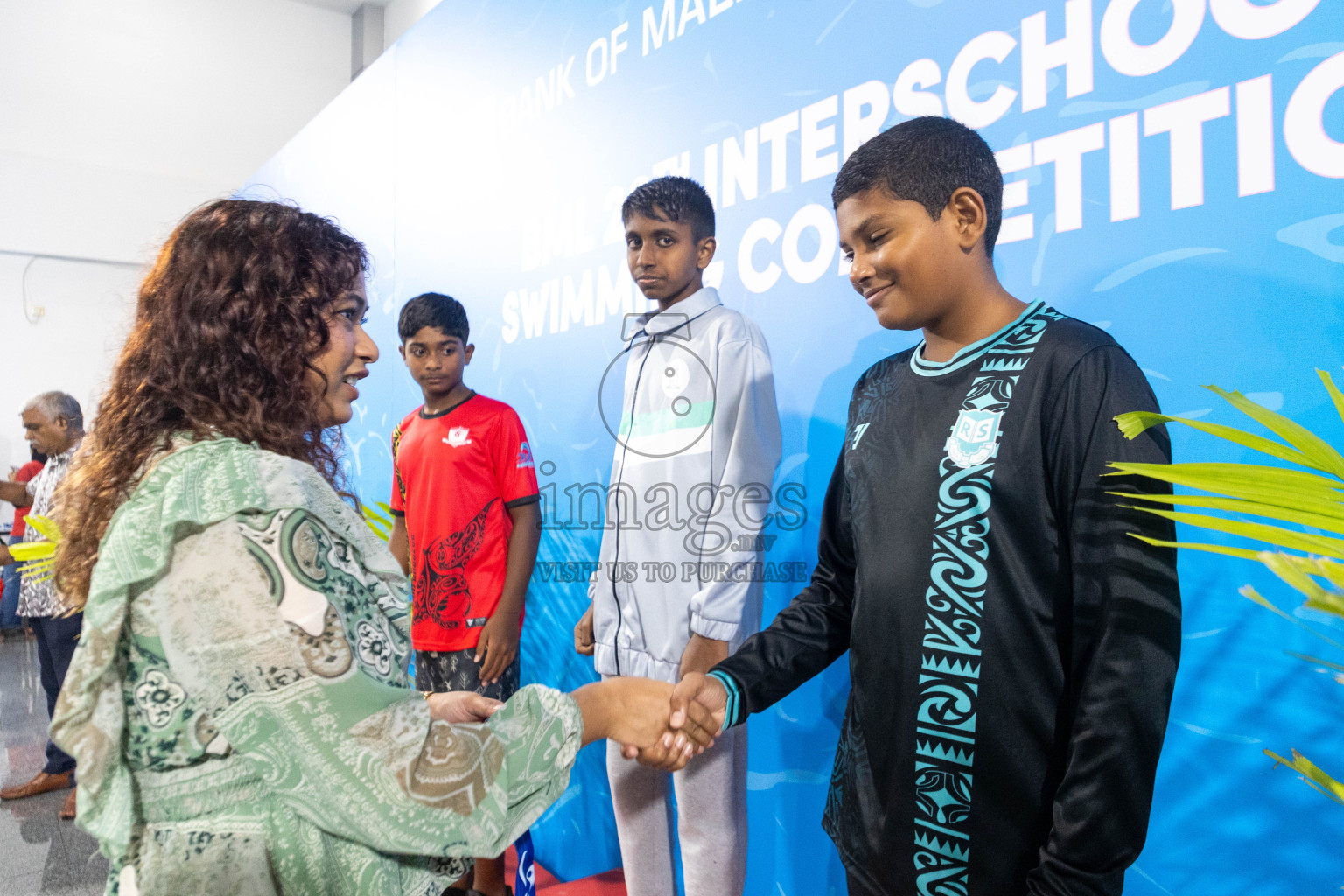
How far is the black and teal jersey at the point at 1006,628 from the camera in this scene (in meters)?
0.87

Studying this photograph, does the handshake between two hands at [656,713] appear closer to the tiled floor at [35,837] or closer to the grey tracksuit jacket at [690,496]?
the grey tracksuit jacket at [690,496]

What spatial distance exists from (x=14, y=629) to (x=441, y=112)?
22.9 feet

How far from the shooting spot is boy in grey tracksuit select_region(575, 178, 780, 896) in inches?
63.8

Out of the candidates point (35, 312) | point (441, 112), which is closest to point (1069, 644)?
point (441, 112)

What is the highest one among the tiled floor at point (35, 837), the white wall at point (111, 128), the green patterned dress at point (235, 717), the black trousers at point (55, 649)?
the white wall at point (111, 128)

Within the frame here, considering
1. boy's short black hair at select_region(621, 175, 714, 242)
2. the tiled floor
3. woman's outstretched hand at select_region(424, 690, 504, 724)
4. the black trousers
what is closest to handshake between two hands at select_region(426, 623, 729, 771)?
woman's outstretched hand at select_region(424, 690, 504, 724)

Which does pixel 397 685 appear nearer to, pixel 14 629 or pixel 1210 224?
pixel 1210 224

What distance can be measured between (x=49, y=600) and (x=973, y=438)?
13.6 ft

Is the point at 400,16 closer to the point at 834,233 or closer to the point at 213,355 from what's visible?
the point at 834,233

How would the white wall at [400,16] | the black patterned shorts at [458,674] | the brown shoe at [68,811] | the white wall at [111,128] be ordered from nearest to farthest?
1. the black patterned shorts at [458,674]
2. the brown shoe at [68,811]
3. the white wall at [400,16]
4. the white wall at [111,128]

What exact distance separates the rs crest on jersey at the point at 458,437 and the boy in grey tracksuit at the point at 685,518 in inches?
A: 26.2

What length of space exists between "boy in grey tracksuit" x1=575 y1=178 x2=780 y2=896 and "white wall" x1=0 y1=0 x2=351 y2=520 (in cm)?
730

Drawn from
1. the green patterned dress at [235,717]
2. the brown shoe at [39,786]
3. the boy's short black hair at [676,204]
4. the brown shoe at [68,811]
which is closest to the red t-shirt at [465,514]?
the boy's short black hair at [676,204]

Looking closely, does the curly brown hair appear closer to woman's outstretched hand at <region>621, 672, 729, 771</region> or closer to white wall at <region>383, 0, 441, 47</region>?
woman's outstretched hand at <region>621, 672, 729, 771</region>
